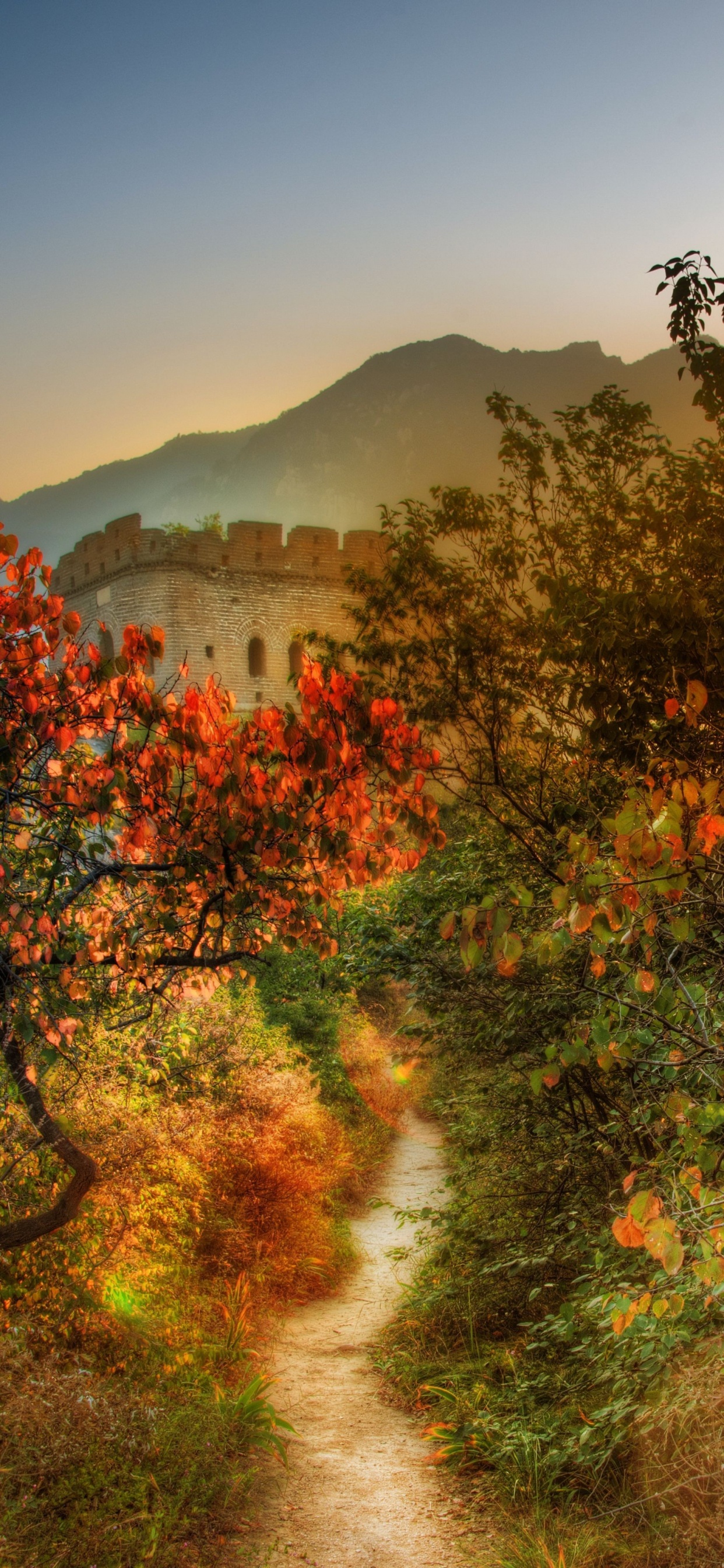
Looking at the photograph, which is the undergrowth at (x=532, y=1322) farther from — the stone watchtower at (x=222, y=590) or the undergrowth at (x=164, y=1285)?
the stone watchtower at (x=222, y=590)

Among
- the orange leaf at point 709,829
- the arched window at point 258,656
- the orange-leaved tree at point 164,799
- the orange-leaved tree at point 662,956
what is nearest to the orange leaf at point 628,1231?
the orange-leaved tree at point 662,956

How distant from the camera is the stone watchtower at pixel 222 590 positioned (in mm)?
31078

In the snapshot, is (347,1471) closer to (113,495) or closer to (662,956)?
(662,956)

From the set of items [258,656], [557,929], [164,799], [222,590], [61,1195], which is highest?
[222,590]

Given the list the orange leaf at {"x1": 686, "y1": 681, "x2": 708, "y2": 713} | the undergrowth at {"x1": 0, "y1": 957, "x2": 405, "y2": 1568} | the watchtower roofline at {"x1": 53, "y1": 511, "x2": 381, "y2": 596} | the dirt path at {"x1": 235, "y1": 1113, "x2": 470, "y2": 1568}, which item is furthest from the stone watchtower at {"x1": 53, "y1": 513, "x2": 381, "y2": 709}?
the orange leaf at {"x1": 686, "y1": 681, "x2": 708, "y2": 713}

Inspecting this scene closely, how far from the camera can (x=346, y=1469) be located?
5562 mm

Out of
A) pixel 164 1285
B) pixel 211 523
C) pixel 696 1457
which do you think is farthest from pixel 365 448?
pixel 696 1457

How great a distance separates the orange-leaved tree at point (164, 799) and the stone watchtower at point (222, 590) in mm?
26919

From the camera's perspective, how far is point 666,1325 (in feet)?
12.1

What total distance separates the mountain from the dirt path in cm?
520

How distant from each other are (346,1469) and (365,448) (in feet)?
116

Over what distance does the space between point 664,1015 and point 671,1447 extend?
2.56 meters

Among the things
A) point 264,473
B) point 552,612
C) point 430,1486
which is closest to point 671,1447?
point 430,1486

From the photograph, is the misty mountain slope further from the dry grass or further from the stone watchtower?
the dry grass
